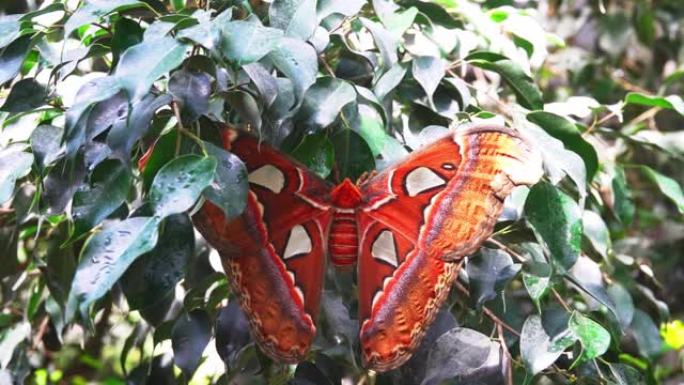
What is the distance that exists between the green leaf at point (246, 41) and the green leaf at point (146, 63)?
0.04 m

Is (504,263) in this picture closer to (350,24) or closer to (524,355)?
(524,355)

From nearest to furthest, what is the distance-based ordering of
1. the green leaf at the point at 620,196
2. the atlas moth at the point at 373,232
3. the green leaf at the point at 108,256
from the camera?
the green leaf at the point at 108,256
the atlas moth at the point at 373,232
the green leaf at the point at 620,196

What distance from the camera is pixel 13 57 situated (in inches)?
41.0

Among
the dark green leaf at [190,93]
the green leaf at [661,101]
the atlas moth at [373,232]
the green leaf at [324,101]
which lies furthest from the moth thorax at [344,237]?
the green leaf at [661,101]

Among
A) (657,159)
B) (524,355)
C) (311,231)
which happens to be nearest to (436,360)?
(524,355)

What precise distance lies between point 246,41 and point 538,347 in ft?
1.53

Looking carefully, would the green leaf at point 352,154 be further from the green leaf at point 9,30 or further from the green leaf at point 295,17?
the green leaf at point 9,30

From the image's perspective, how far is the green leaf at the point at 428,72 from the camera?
113 cm

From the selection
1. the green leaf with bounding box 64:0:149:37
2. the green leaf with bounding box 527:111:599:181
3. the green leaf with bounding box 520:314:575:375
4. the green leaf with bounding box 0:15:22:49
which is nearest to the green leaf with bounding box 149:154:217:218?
the green leaf with bounding box 64:0:149:37

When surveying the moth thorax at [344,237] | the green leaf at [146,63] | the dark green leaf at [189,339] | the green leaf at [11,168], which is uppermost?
the green leaf at [146,63]

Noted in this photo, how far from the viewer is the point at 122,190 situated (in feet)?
3.08

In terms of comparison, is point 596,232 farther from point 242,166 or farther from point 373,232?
point 242,166

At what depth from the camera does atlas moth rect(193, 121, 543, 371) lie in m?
0.98

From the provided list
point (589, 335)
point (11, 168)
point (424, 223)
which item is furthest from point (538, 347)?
point (11, 168)
